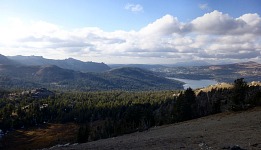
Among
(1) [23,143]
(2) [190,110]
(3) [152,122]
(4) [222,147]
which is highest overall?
(4) [222,147]

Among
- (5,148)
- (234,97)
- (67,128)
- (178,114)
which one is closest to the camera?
(234,97)

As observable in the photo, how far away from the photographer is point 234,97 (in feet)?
289

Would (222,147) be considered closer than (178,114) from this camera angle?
Yes

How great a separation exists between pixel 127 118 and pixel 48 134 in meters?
77.4


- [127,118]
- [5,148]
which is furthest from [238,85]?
[5,148]

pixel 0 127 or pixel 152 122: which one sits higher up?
pixel 152 122

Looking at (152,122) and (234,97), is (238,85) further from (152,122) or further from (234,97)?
(152,122)

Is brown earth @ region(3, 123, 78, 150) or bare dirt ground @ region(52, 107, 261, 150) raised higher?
bare dirt ground @ region(52, 107, 261, 150)

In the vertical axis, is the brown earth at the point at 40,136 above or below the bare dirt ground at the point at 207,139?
below

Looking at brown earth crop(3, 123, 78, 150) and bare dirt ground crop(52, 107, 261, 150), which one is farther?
brown earth crop(3, 123, 78, 150)

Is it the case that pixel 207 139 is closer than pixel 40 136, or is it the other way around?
pixel 207 139

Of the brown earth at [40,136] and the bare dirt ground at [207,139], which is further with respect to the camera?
the brown earth at [40,136]

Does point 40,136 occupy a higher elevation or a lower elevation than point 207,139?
lower

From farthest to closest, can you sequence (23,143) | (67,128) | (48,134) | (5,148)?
(67,128), (48,134), (23,143), (5,148)
